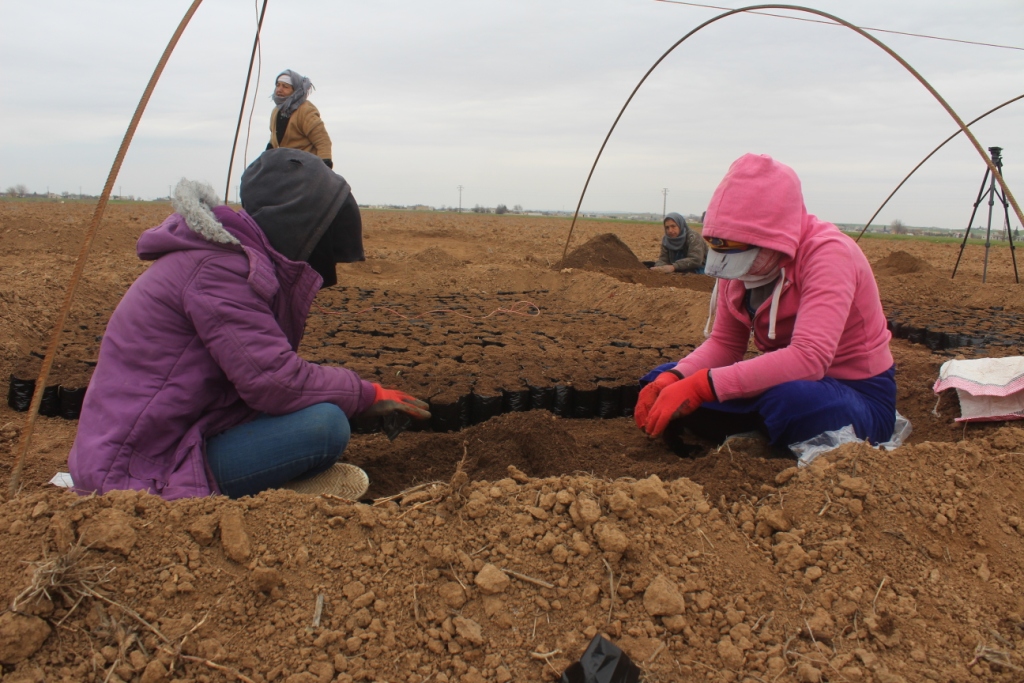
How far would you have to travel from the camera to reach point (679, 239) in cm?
893

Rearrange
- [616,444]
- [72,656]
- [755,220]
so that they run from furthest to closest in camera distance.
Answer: [616,444] → [755,220] → [72,656]

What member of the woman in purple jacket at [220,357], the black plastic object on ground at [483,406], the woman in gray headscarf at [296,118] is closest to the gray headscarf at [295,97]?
the woman in gray headscarf at [296,118]

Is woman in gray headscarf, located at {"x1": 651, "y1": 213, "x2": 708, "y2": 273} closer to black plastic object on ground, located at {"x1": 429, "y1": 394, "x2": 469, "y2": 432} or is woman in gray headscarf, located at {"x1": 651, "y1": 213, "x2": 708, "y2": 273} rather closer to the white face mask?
black plastic object on ground, located at {"x1": 429, "y1": 394, "x2": 469, "y2": 432}

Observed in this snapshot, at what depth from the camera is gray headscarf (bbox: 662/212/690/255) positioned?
8.66 metres

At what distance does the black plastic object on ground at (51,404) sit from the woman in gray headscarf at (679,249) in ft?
22.8

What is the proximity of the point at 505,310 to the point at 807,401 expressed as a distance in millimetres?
4150

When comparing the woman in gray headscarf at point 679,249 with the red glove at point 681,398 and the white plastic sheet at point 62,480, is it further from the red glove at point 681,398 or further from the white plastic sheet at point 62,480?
the white plastic sheet at point 62,480

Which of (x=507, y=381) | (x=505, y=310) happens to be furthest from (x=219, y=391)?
(x=505, y=310)

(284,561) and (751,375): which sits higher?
(751,375)

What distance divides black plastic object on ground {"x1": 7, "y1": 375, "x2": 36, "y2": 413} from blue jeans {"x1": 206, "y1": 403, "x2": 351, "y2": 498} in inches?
88.8

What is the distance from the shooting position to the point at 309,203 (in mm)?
2098

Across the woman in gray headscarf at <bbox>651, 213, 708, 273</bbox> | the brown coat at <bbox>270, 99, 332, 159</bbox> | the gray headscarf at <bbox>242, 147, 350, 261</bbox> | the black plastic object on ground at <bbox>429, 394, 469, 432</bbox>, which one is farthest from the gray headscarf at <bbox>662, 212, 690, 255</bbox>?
the gray headscarf at <bbox>242, 147, 350, 261</bbox>

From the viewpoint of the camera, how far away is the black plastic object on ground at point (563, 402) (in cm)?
380

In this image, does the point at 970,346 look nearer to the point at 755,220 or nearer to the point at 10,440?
the point at 755,220
